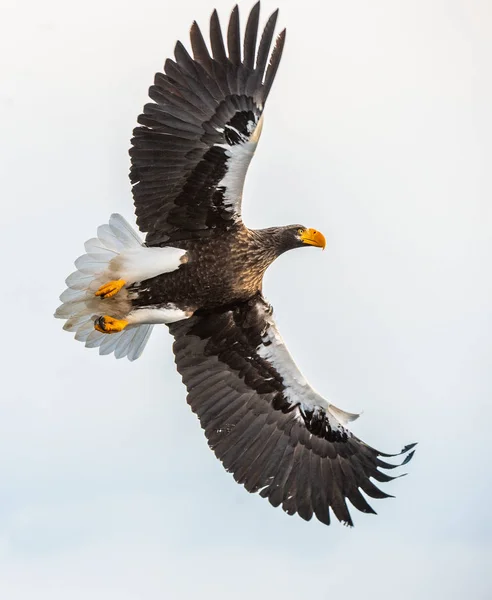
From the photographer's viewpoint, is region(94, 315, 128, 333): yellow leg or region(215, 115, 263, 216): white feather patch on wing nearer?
region(215, 115, 263, 216): white feather patch on wing

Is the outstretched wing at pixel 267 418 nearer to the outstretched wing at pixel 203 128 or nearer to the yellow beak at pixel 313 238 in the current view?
the yellow beak at pixel 313 238

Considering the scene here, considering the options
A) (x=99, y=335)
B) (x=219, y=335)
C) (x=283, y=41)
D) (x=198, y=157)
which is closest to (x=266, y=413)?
(x=219, y=335)

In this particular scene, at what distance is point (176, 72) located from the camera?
1033cm

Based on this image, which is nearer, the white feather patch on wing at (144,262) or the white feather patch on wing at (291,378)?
the white feather patch on wing at (144,262)

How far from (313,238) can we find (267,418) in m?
1.44

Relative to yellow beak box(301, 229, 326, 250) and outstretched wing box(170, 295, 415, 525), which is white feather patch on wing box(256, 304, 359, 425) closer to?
outstretched wing box(170, 295, 415, 525)

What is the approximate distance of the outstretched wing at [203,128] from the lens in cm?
1026

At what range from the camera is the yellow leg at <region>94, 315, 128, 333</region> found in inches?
429

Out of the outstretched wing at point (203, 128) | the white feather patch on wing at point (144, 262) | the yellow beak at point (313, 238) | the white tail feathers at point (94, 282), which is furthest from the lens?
the yellow beak at point (313, 238)

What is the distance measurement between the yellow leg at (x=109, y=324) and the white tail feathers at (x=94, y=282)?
57 millimetres

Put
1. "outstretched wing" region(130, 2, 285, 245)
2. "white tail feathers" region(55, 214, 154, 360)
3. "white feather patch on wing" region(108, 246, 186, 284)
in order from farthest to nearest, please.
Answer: "white tail feathers" region(55, 214, 154, 360) < "white feather patch on wing" region(108, 246, 186, 284) < "outstretched wing" region(130, 2, 285, 245)

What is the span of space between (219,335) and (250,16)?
2513 mm

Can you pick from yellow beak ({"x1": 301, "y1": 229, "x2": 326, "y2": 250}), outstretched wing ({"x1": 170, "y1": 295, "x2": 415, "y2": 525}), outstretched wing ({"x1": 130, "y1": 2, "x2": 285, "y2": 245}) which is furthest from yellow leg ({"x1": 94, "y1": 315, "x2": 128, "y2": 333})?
yellow beak ({"x1": 301, "y1": 229, "x2": 326, "y2": 250})

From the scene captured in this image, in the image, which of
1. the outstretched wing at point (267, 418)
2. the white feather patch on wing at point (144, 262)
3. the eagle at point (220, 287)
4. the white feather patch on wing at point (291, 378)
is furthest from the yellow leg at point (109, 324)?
the white feather patch on wing at point (291, 378)
